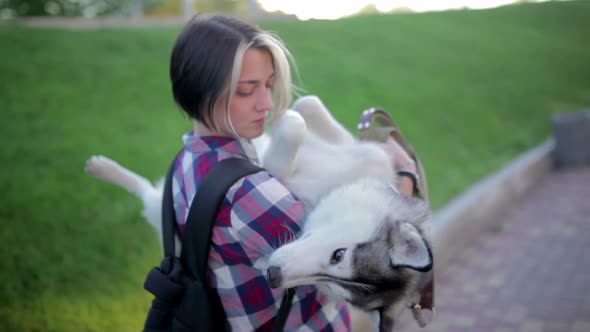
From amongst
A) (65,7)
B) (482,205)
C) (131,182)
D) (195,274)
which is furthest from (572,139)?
(65,7)

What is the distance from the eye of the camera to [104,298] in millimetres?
3246

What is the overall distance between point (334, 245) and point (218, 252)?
39 cm

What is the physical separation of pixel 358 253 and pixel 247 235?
328 mm

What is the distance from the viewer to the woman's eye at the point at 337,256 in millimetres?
1463

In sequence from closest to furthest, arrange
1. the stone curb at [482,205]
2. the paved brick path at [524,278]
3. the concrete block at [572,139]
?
the paved brick path at [524,278]
the stone curb at [482,205]
the concrete block at [572,139]

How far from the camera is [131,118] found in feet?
17.7

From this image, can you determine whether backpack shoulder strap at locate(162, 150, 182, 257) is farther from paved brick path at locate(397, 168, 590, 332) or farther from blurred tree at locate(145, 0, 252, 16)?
blurred tree at locate(145, 0, 252, 16)

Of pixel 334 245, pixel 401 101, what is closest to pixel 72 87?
pixel 334 245

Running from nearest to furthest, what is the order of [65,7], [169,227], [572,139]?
[169,227], [572,139], [65,7]

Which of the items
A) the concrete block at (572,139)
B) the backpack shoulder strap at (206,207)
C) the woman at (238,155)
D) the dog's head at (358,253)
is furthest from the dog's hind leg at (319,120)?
the concrete block at (572,139)

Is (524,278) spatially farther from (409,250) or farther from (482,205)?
(409,250)

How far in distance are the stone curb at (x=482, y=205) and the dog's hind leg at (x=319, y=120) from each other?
2.20 m

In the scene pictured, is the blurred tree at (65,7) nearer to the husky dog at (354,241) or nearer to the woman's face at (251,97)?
the woman's face at (251,97)

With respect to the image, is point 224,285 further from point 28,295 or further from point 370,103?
point 370,103
